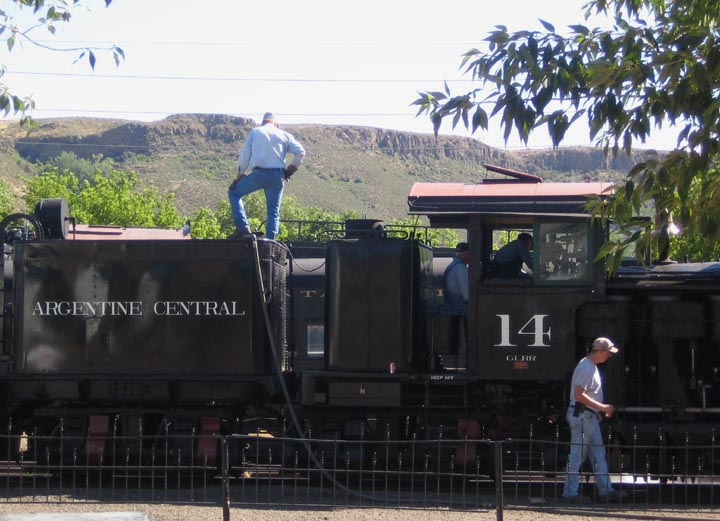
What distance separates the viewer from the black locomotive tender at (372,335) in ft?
33.6

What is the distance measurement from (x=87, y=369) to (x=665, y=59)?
7330 mm

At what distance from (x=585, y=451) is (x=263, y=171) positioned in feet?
14.9

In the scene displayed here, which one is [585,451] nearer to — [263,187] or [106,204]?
[263,187]

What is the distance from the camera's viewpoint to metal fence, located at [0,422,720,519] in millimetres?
9547

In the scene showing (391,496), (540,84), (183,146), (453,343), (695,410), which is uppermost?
(183,146)

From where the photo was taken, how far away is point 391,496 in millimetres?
9898

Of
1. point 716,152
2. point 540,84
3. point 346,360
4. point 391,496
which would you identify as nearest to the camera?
point 716,152

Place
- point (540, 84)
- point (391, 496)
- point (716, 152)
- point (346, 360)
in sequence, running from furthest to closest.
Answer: point (346, 360), point (391, 496), point (540, 84), point (716, 152)

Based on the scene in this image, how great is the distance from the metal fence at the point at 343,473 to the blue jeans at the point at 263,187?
2.39 meters

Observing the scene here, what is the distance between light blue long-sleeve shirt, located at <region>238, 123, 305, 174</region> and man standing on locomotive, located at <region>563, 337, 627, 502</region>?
12.9 feet

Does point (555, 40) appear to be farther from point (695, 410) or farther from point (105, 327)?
point (105, 327)

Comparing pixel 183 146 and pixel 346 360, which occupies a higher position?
pixel 183 146

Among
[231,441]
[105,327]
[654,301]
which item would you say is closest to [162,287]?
[105,327]

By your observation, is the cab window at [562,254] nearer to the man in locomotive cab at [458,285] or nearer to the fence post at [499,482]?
the man in locomotive cab at [458,285]
